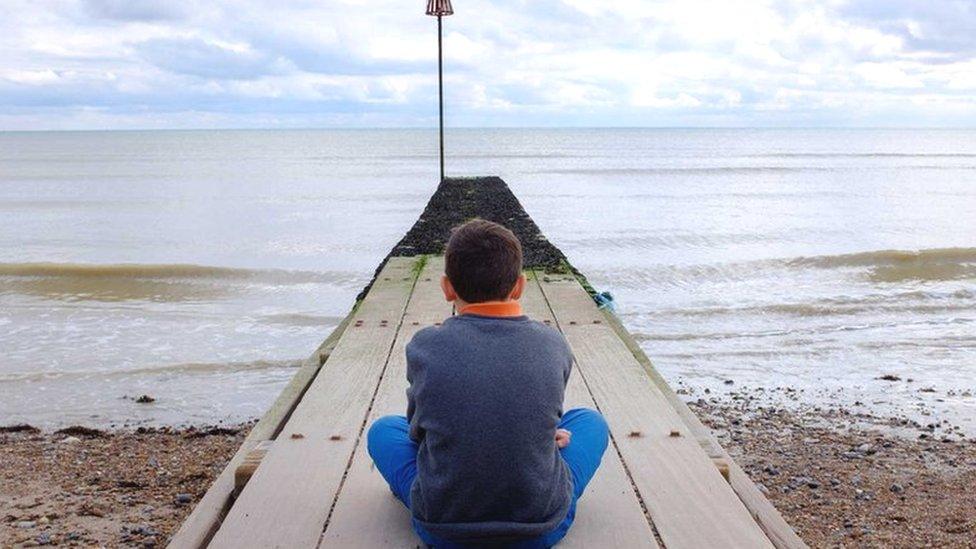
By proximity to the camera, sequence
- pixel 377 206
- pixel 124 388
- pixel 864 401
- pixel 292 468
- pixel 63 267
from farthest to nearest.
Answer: pixel 377 206 < pixel 63 267 < pixel 124 388 < pixel 864 401 < pixel 292 468

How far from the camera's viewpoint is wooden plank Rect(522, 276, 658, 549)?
2939mm

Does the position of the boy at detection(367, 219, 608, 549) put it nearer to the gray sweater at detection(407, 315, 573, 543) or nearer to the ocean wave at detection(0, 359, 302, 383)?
the gray sweater at detection(407, 315, 573, 543)

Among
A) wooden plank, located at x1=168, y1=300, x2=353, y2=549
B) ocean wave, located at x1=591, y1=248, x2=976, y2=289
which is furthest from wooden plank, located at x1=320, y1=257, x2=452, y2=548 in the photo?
ocean wave, located at x1=591, y1=248, x2=976, y2=289

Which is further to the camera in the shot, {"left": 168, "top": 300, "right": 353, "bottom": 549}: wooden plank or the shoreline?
the shoreline

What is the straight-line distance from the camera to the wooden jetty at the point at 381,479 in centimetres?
Result: 300

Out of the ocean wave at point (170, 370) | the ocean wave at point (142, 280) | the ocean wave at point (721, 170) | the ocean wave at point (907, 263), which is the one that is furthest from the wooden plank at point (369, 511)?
the ocean wave at point (721, 170)

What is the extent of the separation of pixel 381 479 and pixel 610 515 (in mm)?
847

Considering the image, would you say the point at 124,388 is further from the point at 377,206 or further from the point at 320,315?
the point at 377,206

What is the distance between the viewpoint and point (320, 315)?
13875 mm

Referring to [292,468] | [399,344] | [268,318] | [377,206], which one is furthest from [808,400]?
[377,206]

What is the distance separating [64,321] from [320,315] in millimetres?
3558

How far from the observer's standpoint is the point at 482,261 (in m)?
2.83

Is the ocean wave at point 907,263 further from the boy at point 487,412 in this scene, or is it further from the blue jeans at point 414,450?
the boy at point 487,412

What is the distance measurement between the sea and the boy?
6.26m
